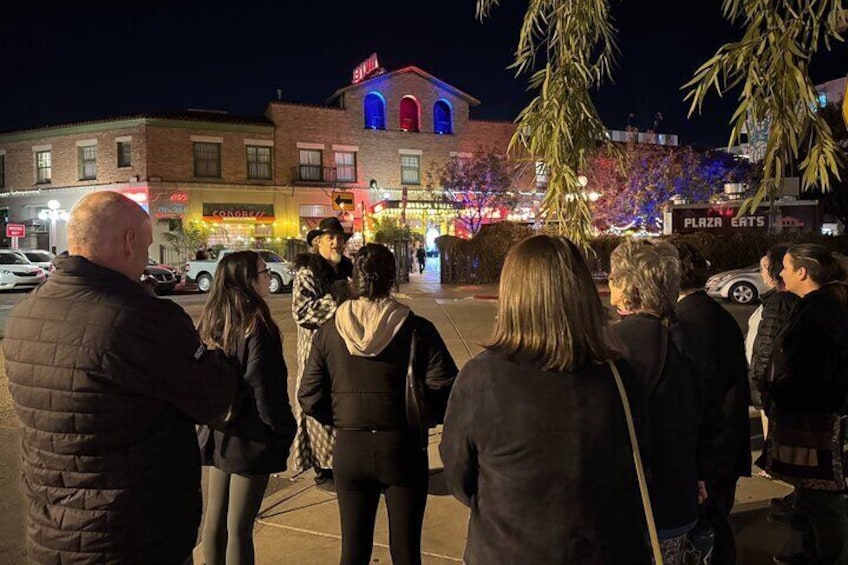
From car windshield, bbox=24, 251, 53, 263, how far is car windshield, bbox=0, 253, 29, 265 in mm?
563

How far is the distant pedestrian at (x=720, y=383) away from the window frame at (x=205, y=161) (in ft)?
104

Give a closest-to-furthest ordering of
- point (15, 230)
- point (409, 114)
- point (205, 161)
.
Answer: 1. point (15, 230)
2. point (205, 161)
3. point (409, 114)

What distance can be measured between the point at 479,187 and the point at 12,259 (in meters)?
20.8

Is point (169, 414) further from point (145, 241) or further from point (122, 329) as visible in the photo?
point (145, 241)

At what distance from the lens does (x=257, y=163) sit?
1303 inches

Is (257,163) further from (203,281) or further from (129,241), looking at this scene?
(129,241)

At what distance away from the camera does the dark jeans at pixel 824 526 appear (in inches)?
135

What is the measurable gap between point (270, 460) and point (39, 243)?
1456 inches

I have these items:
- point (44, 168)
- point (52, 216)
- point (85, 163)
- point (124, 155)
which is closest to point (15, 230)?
point (52, 216)

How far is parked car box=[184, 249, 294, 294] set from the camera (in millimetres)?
22984

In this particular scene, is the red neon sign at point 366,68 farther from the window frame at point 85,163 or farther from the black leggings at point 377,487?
the black leggings at point 377,487

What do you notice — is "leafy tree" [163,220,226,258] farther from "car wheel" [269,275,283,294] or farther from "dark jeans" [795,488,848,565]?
"dark jeans" [795,488,848,565]

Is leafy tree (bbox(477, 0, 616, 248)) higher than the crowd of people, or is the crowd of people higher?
leafy tree (bbox(477, 0, 616, 248))

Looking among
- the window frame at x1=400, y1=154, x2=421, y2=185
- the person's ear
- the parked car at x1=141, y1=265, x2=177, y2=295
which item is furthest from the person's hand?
the window frame at x1=400, y1=154, x2=421, y2=185
